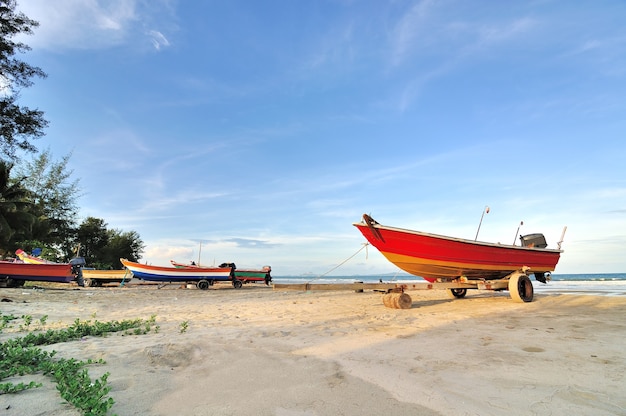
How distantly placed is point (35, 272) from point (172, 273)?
22.2ft

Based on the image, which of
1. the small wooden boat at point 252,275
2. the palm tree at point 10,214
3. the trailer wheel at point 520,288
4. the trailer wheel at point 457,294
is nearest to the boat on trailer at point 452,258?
the trailer wheel at point 520,288

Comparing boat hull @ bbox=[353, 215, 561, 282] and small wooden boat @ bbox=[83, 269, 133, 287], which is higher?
boat hull @ bbox=[353, 215, 561, 282]

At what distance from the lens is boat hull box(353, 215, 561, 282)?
976cm

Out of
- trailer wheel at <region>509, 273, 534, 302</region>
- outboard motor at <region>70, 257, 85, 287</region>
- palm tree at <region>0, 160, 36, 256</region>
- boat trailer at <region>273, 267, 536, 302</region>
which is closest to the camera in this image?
boat trailer at <region>273, 267, 536, 302</region>

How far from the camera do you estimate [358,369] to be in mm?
3566

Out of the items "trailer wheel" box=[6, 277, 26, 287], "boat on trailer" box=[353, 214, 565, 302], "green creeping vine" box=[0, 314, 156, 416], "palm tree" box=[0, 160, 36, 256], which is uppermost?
"palm tree" box=[0, 160, 36, 256]

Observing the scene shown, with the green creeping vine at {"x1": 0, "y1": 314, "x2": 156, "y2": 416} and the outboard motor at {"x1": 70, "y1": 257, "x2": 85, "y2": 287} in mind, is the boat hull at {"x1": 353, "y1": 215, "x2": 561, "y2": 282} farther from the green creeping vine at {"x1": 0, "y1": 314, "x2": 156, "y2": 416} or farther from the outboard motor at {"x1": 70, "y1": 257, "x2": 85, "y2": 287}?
the outboard motor at {"x1": 70, "y1": 257, "x2": 85, "y2": 287}

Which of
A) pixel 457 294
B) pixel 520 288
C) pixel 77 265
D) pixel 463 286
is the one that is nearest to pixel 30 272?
pixel 77 265

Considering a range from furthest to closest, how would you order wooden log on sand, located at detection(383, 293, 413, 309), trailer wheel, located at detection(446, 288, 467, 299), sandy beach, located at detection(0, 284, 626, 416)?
trailer wheel, located at detection(446, 288, 467, 299), wooden log on sand, located at detection(383, 293, 413, 309), sandy beach, located at detection(0, 284, 626, 416)

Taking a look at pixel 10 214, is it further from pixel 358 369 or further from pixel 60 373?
pixel 358 369

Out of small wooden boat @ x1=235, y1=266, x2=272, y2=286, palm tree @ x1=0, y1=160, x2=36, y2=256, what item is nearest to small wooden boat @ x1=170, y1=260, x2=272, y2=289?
small wooden boat @ x1=235, y1=266, x2=272, y2=286

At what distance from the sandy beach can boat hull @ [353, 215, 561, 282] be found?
11.3 ft

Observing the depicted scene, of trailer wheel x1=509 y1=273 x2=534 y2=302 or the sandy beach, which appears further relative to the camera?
trailer wheel x1=509 y1=273 x2=534 y2=302

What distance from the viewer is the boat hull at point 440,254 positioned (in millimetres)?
9758
